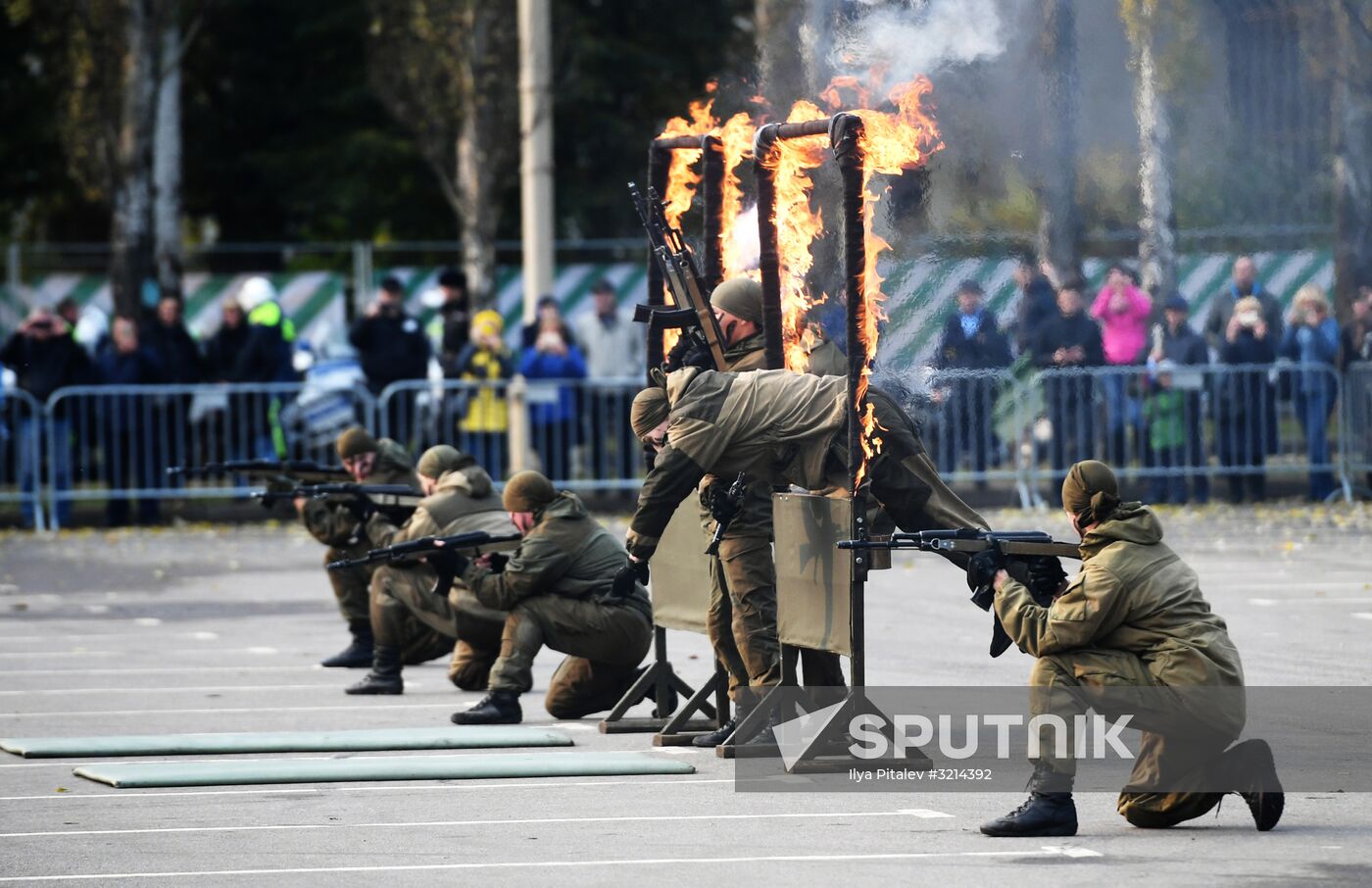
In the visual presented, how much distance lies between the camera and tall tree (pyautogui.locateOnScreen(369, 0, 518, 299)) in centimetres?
2730

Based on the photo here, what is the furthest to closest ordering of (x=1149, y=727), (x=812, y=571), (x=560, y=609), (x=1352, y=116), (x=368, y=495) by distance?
(x=368, y=495), (x=1352, y=116), (x=560, y=609), (x=812, y=571), (x=1149, y=727)

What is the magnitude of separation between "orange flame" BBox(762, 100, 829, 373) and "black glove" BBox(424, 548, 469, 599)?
2.29m

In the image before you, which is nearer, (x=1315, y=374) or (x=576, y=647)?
(x=576, y=647)

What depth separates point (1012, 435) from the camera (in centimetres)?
2205

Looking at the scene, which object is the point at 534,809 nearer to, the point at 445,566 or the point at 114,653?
the point at 445,566

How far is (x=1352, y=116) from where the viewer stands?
44.2 feet

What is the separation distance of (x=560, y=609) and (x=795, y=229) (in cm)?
227

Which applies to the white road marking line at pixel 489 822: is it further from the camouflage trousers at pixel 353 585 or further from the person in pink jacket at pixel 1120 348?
the person in pink jacket at pixel 1120 348

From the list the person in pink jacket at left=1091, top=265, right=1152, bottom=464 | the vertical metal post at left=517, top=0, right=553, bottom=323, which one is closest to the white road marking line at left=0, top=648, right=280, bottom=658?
the vertical metal post at left=517, top=0, right=553, bottom=323

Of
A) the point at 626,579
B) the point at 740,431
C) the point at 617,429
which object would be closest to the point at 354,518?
the point at 626,579

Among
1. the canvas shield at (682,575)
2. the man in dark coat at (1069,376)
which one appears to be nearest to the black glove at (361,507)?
the canvas shield at (682,575)

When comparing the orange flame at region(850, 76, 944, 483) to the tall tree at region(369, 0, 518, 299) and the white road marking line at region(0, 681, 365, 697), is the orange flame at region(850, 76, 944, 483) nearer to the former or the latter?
the white road marking line at region(0, 681, 365, 697)

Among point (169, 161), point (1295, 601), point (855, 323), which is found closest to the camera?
point (855, 323)

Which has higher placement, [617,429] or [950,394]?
[950,394]
